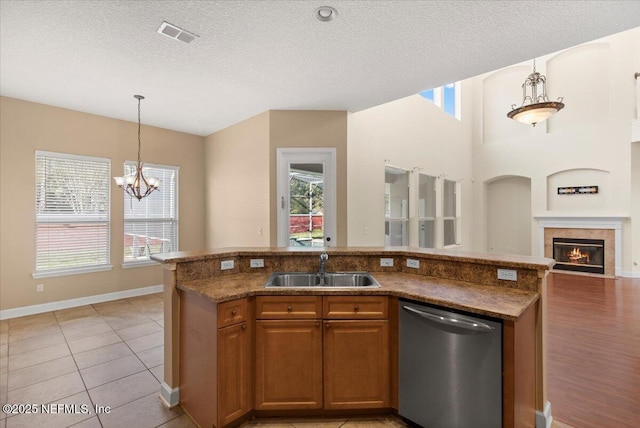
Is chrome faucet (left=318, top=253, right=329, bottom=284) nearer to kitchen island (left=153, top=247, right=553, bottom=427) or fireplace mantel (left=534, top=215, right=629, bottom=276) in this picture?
kitchen island (left=153, top=247, right=553, bottom=427)

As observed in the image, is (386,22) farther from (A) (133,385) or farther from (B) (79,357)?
(B) (79,357)

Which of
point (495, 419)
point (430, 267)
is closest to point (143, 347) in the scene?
point (430, 267)

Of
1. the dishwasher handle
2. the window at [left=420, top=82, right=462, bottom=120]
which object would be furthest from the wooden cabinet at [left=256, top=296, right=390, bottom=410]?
the window at [left=420, top=82, right=462, bottom=120]

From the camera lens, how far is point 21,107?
13.4 feet

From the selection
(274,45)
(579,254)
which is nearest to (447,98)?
(579,254)

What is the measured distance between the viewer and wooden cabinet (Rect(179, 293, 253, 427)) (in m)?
1.88

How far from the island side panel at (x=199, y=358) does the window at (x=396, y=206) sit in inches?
151

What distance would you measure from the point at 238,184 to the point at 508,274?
13.5ft

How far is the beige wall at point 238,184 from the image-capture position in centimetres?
455

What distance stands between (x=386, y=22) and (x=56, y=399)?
390 cm

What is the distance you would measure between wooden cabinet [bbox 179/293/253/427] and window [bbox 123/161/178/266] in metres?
3.73

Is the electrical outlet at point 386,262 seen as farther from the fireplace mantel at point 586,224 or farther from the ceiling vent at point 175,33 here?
the fireplace mantel at point 586,224

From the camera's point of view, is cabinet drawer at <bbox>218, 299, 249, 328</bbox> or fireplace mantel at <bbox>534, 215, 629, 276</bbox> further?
fireplace mantel at <bbox>534, 215, 629, 276</bbox>

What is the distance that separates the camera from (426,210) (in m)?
6.62
